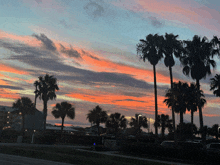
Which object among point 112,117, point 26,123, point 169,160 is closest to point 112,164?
point 169,160

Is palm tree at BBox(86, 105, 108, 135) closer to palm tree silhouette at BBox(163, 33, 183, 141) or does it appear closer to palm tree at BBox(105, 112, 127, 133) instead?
palm tree at BBox(105, 112, 127, 133)

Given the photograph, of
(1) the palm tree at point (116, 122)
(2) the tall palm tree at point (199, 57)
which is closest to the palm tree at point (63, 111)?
(1) the palm tree at point (116, 122)

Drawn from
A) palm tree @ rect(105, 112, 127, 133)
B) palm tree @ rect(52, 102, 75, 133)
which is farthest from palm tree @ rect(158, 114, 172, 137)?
palm tree @ rect(52, 102, 75, 133)

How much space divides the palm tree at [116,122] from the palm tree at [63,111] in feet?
67.9

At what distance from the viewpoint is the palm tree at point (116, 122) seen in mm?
82088

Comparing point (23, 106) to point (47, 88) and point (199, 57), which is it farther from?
point (199, 57)

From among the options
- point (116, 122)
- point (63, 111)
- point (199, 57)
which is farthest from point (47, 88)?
point (199, 57)

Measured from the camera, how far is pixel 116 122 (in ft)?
271

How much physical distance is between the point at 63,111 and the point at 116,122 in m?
25.3

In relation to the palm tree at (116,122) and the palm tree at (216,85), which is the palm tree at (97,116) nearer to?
the palm tree at (116,122)

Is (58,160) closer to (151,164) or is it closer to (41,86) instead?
(151,164)

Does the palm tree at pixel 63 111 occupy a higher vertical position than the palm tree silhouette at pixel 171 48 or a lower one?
lower

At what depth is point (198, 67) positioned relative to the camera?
44.4 metres

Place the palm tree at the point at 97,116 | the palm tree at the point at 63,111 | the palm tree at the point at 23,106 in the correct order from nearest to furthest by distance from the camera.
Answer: the palm tree at the point at 63,111 → the palm tree at the point at 23,106 → the palm tree at the point at 97,116
